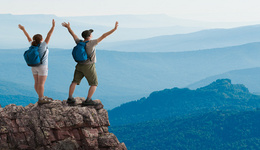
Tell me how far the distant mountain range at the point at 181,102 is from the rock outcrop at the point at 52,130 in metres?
111

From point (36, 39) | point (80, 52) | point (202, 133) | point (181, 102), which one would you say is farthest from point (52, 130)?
point (181, 102)

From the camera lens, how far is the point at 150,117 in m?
136

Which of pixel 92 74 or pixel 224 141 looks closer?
pixel 92 74

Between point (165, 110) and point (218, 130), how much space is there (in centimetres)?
4311

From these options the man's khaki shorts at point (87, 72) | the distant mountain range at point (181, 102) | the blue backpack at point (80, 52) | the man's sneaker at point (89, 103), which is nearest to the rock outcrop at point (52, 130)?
the man's sneaker at point (89, 103)

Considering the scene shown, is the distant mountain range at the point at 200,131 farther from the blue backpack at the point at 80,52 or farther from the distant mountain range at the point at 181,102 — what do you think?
the blue backpack at the point at 80,52

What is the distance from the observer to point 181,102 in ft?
433

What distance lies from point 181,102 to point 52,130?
386ft

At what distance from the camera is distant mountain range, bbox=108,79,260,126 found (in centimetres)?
12975

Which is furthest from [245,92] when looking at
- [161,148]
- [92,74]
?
[92,74]

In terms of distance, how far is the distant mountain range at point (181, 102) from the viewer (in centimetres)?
12975

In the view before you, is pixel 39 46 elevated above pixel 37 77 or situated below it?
above

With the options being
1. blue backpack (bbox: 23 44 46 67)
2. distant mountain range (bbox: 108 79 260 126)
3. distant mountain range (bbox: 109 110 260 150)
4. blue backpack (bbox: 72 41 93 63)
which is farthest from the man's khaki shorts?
distant mountain range (bbox: 108 79 260 126)

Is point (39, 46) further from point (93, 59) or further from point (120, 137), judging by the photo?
point (120, 137)
